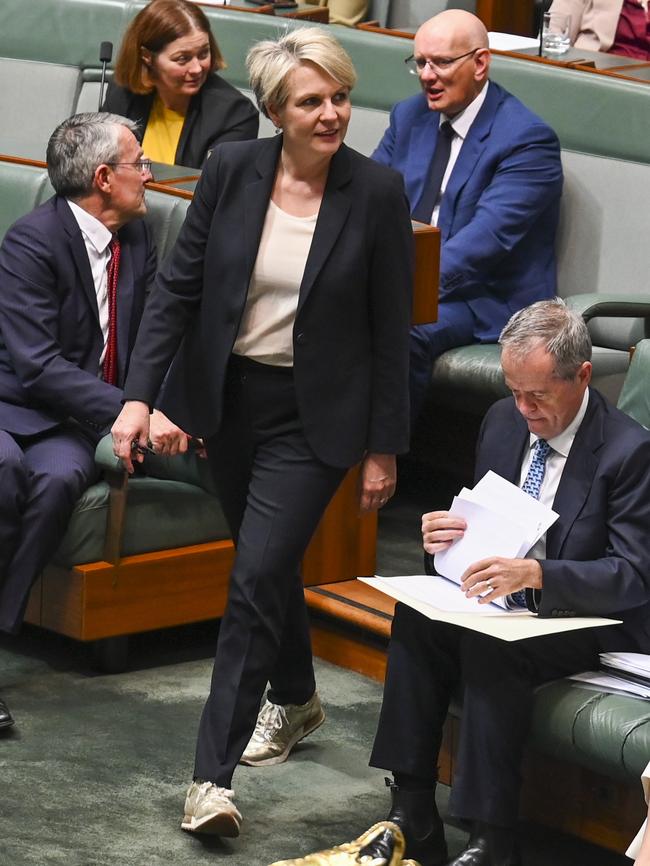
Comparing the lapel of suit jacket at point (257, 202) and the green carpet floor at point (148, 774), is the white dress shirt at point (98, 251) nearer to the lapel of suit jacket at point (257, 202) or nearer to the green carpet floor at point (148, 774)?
the green carpet floor at point (148, 774)

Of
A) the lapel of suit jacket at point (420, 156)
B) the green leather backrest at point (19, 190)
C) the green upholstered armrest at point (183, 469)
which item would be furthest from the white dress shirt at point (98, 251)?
the lapel of suit jacket at point (420, 156)

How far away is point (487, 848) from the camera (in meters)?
2.72

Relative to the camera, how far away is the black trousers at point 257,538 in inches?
114

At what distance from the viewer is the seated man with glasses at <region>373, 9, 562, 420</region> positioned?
4.31 m

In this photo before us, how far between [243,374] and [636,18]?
3.22m

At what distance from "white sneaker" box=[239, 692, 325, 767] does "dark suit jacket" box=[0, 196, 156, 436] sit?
2.42 feet

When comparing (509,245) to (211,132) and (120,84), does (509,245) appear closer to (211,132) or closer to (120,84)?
(211,132)

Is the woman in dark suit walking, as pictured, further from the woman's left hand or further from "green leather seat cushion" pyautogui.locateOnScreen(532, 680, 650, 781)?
"green leather seat cushion" pyautogui.locateOnScreen(532, 680, 650, 781)

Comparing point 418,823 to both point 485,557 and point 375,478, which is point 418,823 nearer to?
point 485,557

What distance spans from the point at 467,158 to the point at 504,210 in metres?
0.18

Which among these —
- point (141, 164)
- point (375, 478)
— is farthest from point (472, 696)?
point (141, 164)

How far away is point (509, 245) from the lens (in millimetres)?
4332

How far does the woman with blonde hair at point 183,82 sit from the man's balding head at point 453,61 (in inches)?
21.1

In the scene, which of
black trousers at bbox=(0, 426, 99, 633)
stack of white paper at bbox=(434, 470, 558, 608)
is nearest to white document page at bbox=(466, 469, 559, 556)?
stack of white paper at bbox=(434, 470, 558, 608)
